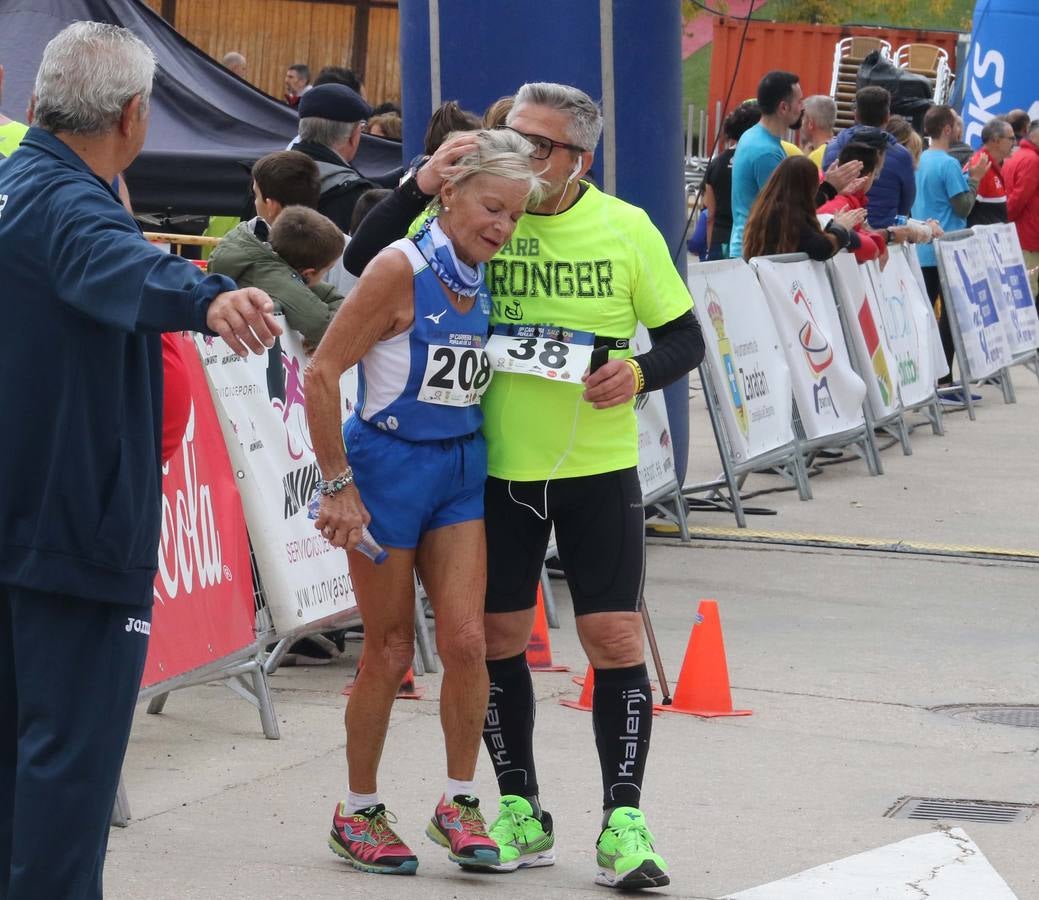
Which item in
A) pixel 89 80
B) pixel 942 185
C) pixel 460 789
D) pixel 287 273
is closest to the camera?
pixel 89 80

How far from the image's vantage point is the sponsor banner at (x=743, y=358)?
31.2ft

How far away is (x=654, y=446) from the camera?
895 cm

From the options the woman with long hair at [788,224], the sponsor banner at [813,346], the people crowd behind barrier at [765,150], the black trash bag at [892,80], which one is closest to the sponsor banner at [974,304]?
the people crowd behind barrier at [765,150]

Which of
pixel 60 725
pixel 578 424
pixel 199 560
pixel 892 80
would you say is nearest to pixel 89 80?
pixel 60 725

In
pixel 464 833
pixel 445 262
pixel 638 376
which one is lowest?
pixel 464 833

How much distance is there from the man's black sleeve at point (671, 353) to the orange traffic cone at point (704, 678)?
1.68 metres

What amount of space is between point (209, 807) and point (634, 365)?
178 cm

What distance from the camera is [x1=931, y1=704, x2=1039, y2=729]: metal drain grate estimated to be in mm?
6355

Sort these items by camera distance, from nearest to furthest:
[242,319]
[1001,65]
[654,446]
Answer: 1. [242,319]
2. [654,446]
3. [1001,65]

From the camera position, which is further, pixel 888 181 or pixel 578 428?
pixel 888 181

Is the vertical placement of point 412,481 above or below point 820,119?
below

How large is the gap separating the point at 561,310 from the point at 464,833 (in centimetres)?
131

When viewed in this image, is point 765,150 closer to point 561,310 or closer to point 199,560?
point 199,560

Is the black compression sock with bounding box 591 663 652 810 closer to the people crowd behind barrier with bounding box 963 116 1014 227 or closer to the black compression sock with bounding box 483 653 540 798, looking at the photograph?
the black compression sock with bounding box 483 653 540 798
